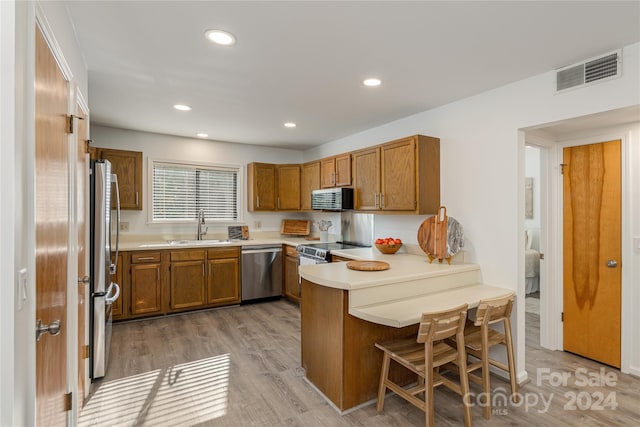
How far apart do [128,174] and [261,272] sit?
2.27 metres

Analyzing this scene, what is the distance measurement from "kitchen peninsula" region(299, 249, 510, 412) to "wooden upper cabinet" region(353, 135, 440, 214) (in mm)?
764

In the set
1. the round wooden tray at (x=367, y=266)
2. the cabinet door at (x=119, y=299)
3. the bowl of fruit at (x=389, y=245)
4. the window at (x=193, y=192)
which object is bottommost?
the cabinet door at (x=119, y=299)

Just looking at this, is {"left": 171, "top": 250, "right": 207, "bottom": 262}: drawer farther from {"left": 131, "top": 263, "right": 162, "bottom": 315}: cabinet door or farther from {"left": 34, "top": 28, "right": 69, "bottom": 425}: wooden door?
{"left": 34, "top": 28, "right": 69, "bottom": 425}: wooden door

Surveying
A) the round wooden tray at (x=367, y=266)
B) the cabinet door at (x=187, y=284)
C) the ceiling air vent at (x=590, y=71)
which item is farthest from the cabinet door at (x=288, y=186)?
the ceiling air vent at (x=590, y=71)

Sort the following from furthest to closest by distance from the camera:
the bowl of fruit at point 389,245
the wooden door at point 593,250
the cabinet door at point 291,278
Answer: the cabinet door at point 291,278 < the bowl of fruit at point 389,245 < the wooden door at point 593,250

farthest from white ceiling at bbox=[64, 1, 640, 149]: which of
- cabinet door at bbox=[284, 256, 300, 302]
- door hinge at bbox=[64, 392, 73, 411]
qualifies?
cabinet door at bbox=[284, 256, 300, 302]

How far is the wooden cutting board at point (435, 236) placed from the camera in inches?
121

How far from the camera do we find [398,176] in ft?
11.3

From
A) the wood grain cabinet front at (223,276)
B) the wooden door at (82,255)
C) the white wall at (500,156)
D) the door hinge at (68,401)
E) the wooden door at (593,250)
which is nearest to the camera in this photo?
the door hinge at (68,401)

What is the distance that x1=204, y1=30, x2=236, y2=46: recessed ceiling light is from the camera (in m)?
1.99

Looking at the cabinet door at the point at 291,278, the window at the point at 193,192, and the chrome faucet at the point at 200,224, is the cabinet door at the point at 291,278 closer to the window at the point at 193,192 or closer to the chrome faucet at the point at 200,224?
the window at the point at 193,192

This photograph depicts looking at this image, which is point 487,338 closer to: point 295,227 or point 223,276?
point 223,276

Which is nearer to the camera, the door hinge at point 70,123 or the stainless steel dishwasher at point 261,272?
the door hinge at point 70,123

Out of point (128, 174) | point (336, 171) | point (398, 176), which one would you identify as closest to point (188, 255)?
point (128, 174)
